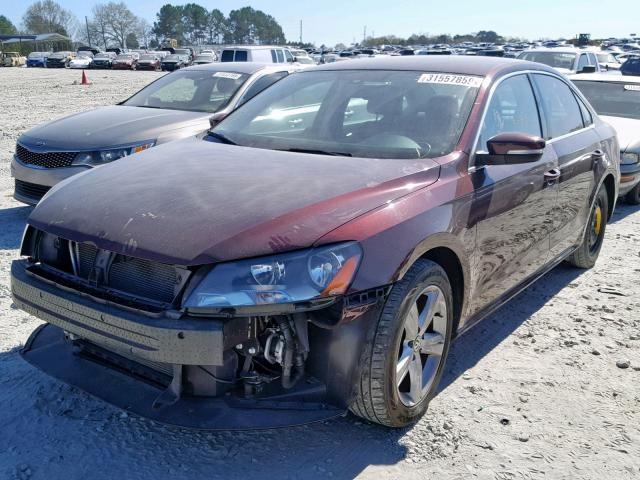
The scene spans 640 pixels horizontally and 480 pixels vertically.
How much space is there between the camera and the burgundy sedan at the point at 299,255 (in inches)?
102

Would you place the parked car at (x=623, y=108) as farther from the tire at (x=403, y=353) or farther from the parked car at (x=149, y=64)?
the parked car at (x=149, y=64)

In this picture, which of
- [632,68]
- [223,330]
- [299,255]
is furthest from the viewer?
[632,68]

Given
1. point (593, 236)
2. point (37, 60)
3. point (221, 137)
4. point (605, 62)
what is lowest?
point (593, 236)

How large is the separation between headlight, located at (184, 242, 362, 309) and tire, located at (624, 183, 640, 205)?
266 inches

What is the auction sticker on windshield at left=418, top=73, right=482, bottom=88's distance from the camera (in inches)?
153

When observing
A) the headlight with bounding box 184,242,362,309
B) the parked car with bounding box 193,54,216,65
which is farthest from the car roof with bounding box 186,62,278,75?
the parked car with bounding box 193,54,216,65

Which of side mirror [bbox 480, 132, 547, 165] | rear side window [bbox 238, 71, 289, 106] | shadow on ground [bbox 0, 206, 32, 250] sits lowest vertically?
shadow on ground [bbox 0, 206, 32, 250]

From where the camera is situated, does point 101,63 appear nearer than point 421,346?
No

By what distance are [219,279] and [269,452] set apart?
3.03 feet

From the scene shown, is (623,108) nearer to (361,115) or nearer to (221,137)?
(361,115)

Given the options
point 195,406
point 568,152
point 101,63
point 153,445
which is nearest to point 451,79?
point 568,152

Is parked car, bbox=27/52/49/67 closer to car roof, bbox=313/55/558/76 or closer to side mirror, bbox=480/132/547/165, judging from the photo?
car roof, bbox=313/55/558/76

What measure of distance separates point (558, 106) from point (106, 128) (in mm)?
4302

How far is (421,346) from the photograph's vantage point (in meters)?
3.16
